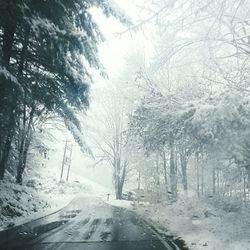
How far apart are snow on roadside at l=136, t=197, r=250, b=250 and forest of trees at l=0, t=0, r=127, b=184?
212 inches

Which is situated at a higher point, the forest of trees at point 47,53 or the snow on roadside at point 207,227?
the forest of trees at point 47,53

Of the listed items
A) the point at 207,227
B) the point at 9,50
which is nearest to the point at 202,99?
the point at 207,227

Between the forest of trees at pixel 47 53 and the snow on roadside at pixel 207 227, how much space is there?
5397 mm

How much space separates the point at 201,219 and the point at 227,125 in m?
5.78

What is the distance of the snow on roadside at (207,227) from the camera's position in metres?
9.11

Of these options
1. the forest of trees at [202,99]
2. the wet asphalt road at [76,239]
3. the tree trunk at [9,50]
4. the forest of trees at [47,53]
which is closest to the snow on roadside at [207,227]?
the wet asphalt road at [76,239]

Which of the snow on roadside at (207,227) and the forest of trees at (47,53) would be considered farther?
the forest of trees at (47,53)

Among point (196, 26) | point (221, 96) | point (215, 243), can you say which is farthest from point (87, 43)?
point (215, 243)

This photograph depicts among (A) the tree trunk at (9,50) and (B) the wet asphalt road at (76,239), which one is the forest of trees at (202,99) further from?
(A) the tree trunk at (9,50)

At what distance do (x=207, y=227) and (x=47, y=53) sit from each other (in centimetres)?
800

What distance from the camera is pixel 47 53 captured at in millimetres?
11453

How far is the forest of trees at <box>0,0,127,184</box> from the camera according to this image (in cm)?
966

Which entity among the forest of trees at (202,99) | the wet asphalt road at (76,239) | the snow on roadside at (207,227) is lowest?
the wet asphalt road at (76,239)

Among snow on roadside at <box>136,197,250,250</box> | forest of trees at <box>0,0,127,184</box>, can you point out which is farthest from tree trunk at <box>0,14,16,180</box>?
snow on roadside at <box>136,197,250,250</box>
